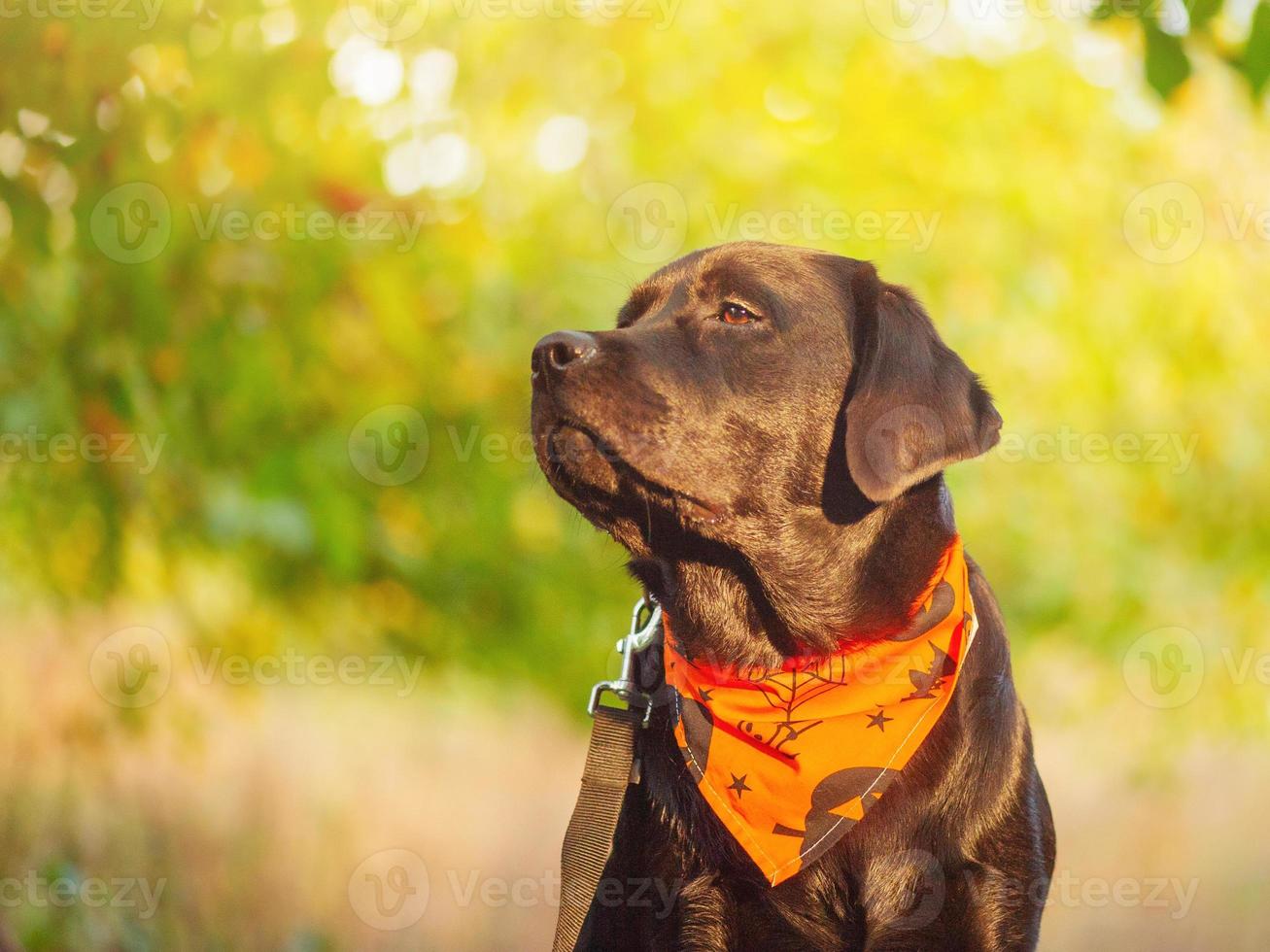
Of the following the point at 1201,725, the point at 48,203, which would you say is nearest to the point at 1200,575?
the point at 1201,725

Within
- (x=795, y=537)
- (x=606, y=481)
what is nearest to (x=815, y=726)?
(x=795, y=537)

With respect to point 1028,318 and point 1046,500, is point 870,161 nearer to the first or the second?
point 1028,318

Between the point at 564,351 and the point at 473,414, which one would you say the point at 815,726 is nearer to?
the point at 564,351

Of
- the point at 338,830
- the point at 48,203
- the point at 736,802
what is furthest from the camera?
the point at 338,830

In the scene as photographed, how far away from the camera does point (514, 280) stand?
5547mm

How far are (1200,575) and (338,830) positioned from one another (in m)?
5.13

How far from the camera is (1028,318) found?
662cm

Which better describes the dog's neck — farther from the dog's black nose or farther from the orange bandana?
the dog's black nose

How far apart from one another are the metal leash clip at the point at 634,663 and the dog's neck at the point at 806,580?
0.53ft

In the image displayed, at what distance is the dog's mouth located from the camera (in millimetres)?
2844

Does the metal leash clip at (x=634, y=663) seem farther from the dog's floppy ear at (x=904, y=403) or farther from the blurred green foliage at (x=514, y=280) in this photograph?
the blurred green foliage at (x=514, y=280)

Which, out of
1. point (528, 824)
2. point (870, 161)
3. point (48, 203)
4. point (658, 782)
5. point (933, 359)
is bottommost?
point (528, 824)

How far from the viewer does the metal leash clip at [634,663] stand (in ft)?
10.1

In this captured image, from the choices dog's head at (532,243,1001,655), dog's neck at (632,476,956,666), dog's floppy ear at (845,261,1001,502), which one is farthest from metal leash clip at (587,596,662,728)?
dog's floppy ear at (845,261,1001,502)
